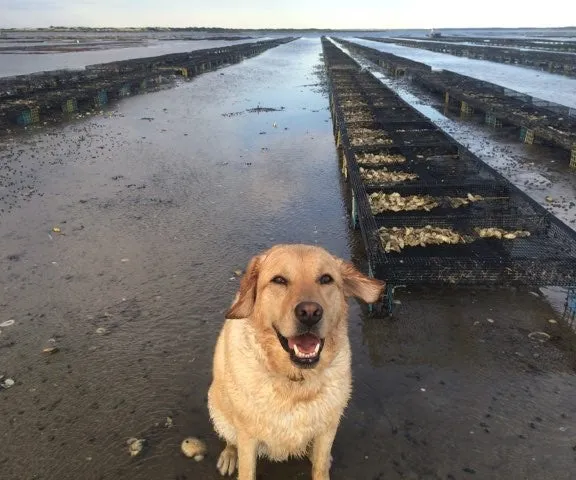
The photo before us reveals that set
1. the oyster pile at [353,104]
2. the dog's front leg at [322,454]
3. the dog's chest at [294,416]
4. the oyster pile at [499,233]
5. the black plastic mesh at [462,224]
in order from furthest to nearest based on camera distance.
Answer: the oyster pile at [353,104] → the oyster pile at [499,233] → the black plastic mesh at [462,224] → the dog's front leg at [322,454] → the dog's chest at [294,416]

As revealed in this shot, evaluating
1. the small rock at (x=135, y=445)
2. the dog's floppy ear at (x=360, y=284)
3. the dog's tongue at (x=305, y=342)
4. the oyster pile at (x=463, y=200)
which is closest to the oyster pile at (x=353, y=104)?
the oyster pile at (x=463, y=200)

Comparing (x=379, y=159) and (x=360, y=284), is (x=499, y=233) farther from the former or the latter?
(x=360, y=284)

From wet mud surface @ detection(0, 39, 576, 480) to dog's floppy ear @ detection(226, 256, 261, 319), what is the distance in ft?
7.29

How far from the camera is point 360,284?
3.50 metres

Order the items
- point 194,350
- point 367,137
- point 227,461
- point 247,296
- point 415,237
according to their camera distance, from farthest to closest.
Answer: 1. point 367,137
2. point 415,237
3. point 194,350
4. point 227,461
5. point 247,296

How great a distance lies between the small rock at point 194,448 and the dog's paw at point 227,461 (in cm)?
26

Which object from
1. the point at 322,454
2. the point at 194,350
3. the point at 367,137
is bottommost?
the point at 194,350

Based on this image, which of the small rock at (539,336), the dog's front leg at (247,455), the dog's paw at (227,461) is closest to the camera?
the dog's front leg at (247,455)

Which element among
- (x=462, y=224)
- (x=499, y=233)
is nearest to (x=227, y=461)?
(x=462, y=224)

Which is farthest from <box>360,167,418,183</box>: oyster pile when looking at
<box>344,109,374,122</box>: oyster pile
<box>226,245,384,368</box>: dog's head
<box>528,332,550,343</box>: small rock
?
<box>226,245,384,368</box>: dog's head

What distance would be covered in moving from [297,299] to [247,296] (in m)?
0.51

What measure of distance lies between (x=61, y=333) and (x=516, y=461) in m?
6.45

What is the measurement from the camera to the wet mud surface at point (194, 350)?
4523 millimetres

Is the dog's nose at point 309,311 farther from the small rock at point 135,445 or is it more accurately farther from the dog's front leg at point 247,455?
the small rock at point 135,445
